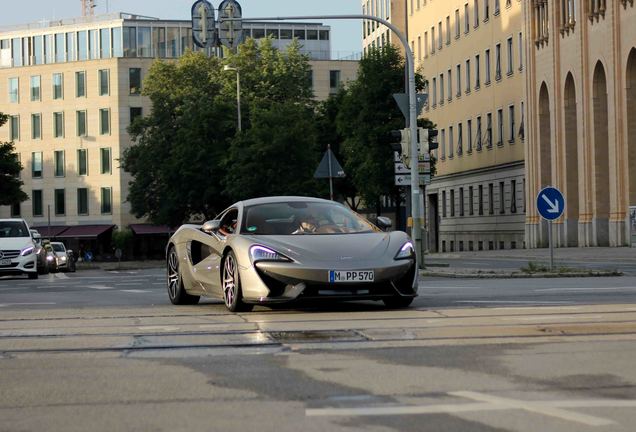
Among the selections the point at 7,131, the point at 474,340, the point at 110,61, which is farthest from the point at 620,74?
the point at 7,131

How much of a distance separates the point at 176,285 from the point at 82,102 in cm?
10174

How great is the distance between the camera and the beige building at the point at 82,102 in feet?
381

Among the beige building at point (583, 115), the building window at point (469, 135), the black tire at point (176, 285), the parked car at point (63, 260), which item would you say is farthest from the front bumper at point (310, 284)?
the building window at point (469, 135)

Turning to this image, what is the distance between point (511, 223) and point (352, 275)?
60500mm

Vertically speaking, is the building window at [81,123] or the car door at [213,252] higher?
the building window at [81,123]

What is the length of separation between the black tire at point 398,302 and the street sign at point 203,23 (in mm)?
17620

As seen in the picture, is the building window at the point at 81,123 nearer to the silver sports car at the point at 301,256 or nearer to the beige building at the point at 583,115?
the beige building at the point at 583,115

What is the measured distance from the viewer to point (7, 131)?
120312mm

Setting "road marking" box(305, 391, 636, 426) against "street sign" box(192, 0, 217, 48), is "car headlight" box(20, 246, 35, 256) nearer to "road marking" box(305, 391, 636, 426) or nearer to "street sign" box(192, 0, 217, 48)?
"street sign" box(192, 0, 217, 48)

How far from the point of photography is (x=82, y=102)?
118 metres

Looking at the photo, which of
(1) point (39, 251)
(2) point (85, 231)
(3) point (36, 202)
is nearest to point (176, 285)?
(1) point (39, 251)

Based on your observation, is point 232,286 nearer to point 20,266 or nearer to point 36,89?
point 20,266

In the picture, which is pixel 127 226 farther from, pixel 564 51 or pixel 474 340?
pixel 474 340

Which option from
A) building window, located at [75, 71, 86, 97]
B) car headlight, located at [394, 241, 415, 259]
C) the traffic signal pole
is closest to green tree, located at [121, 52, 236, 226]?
building window, located at [75, 71, 86, 97]
